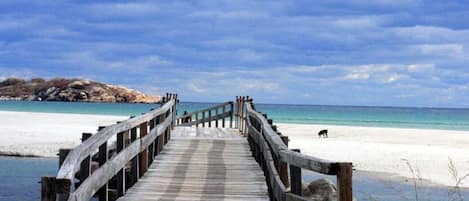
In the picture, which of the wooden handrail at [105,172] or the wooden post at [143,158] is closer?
the wooden handrail at [105,172]

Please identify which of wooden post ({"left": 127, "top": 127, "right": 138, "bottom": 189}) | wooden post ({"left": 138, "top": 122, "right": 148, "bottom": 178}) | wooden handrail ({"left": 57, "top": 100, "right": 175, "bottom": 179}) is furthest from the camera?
wooden post ({"left": 138, "top": 122, "right": 148, "bottom": 178})

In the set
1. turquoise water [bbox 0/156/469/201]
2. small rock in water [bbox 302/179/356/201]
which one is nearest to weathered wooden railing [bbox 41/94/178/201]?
small rock in water [bbox 302/179/356/201]

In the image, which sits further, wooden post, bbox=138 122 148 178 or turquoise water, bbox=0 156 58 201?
turquoise water, bbox=0 156 58 201

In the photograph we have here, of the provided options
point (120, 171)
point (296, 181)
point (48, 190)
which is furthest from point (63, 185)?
point (120, 171)

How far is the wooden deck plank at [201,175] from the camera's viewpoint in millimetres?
9992

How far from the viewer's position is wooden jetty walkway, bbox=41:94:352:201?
5.66 meters

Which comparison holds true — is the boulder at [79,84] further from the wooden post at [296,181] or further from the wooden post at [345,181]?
the wooden post at [345,181]

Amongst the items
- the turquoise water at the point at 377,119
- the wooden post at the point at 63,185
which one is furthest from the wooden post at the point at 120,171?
the turquoise water at the point at 377,119

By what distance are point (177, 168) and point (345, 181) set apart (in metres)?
7.92

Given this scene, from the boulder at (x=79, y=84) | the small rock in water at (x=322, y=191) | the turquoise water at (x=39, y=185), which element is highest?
the boulder at (x=79, y=84)

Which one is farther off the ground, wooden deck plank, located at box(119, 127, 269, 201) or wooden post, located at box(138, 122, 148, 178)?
wooden post, located at box(138, 122, 148, 178)

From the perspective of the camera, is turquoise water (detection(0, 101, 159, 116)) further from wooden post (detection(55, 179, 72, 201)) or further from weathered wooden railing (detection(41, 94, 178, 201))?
wooden post (detection(55, 179, 72, 201))

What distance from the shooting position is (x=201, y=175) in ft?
39.9

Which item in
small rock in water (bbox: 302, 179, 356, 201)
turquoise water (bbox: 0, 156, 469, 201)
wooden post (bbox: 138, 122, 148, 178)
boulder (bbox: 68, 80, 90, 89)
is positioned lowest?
turquoise water (bbox: 0, 156, 469, 201)
